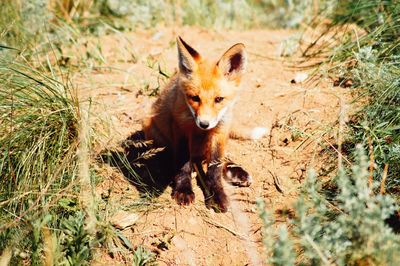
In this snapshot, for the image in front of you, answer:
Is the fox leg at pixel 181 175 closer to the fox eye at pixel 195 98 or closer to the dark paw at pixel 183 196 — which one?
the dark paw at pixel 183 196

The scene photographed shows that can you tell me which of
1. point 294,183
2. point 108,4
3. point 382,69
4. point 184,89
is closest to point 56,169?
point 184,89

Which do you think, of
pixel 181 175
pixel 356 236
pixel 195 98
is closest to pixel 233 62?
pixel 195 98

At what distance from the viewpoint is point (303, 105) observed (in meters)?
4.12

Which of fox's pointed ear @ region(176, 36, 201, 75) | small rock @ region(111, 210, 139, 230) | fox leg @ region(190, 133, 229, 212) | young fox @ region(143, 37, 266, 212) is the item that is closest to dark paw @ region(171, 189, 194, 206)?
young fox @ region(143, 37, 266, 212)

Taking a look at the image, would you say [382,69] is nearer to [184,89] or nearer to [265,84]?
[265,84]

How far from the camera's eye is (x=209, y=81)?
3.35 meters

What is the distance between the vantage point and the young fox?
3.34 metres

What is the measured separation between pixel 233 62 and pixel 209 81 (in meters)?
0.26

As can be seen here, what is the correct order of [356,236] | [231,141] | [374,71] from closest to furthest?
[356,236], [374,71], [231,141]

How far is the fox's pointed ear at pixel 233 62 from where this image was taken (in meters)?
3.35

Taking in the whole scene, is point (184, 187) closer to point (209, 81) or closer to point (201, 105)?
point (201, 105)

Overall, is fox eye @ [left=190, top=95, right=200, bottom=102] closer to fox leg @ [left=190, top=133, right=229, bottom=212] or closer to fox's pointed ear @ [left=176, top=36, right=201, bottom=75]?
fox's pointed ear @ [left=176, top=36, right=201, bottom=75]

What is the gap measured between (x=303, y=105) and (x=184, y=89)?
1.24 meters

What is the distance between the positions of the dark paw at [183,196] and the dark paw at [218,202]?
0.13m
